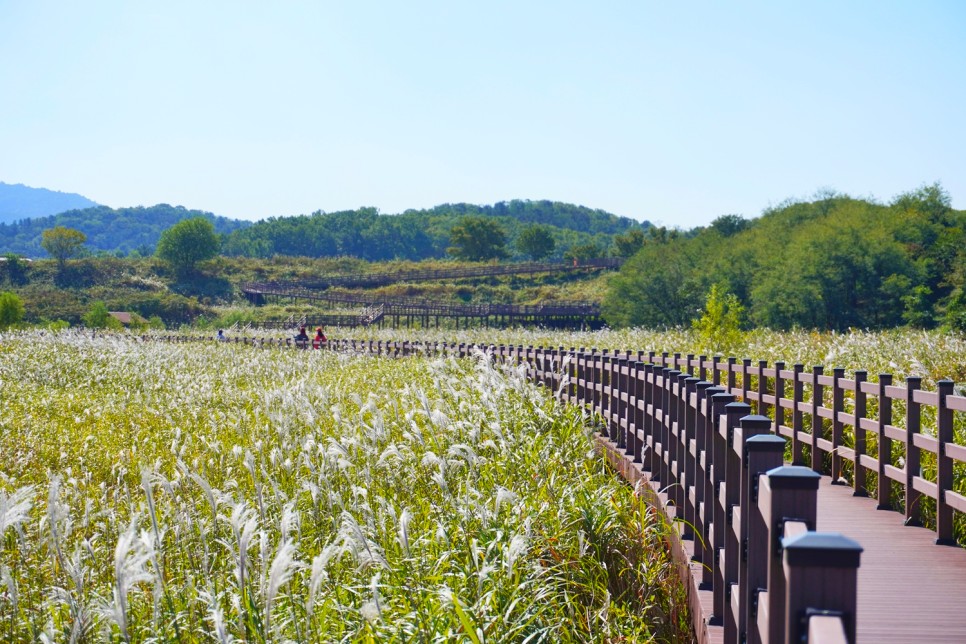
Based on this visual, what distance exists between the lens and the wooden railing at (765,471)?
6.22 feet

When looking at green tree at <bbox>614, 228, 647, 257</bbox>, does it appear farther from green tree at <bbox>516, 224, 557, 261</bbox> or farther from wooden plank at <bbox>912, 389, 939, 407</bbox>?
wooden plank at <bbox>912, 389, 939, 407</bbox>

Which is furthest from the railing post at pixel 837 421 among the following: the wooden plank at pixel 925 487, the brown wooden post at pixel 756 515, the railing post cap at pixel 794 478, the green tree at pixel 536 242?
the green tree at pixel 536 242

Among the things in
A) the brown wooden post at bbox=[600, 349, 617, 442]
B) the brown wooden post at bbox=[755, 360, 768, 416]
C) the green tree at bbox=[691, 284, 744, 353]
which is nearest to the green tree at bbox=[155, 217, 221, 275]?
the green tree at bbox=[691, 284, 744, 353]

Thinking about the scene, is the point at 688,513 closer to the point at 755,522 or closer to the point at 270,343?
the point at 755,522

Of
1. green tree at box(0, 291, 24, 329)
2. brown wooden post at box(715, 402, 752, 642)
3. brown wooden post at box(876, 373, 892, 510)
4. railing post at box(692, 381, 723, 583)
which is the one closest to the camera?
brown wooden post at box(715, 402, 752, 642)

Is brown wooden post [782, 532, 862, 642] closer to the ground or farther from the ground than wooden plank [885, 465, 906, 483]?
farther from the ground

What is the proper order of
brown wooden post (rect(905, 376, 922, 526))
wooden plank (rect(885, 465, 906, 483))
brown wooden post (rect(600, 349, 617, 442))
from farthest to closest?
1. brown wooden post (rect(600, 349, 617, 442))
2. wooden plank (rect(885, 465, 906, 483))
3. brown wooden post (rect(905, 376, 922, 526))

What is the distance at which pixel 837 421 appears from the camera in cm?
873

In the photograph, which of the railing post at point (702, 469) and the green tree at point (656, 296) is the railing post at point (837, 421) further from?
the green tree at point (656, 296)

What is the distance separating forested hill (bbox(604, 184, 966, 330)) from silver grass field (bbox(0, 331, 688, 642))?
38.7 m

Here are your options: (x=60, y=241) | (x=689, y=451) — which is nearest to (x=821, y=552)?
(x=689, y=451)

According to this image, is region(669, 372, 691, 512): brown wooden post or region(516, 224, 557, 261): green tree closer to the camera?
region(669, 372, 691, 512): brown wooden post

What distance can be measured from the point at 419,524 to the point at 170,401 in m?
9.65

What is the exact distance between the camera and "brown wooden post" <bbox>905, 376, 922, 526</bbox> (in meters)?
7.07
